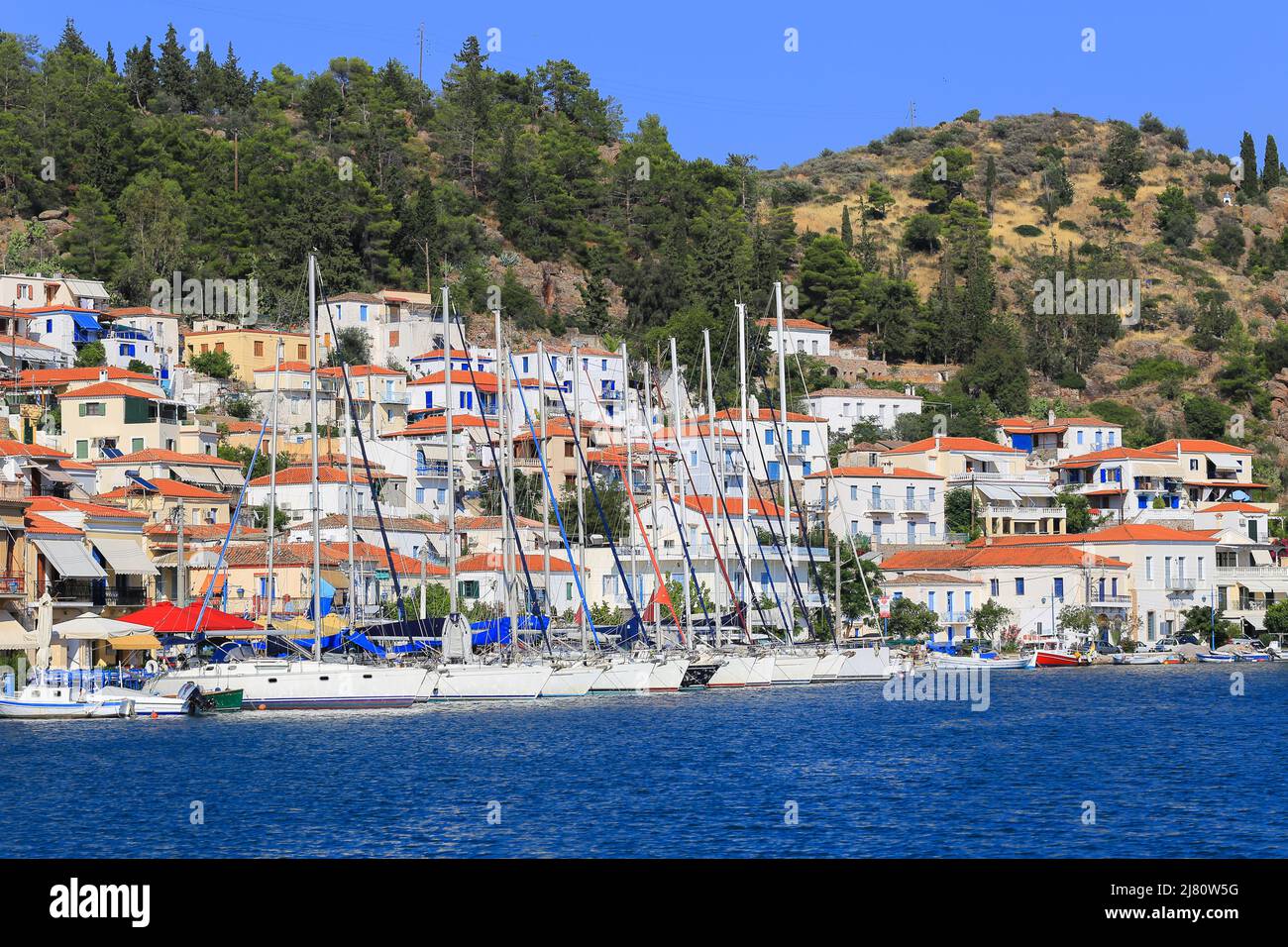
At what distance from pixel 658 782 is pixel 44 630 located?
2551cm

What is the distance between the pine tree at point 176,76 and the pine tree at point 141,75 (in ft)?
2.37

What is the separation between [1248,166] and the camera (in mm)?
193375

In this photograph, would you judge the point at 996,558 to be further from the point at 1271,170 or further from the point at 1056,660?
the point at 1271,170

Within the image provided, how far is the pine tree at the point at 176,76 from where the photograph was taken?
150125 millimetres

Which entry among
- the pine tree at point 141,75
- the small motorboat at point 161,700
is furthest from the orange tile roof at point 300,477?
the pine tree at point 141,75

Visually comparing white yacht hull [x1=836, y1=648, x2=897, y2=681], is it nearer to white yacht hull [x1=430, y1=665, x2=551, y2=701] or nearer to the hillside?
white yacht hull [x1=430, y1=665, x2=551, y2=701]

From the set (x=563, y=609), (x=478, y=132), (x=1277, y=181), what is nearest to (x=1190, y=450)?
(x=563, y=609)

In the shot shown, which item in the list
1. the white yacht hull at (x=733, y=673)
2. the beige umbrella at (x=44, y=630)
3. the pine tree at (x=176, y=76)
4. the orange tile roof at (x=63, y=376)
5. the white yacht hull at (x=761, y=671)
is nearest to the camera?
the beige umbrella at (x=44, y=630)

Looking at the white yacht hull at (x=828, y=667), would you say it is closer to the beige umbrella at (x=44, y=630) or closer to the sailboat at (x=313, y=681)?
the sailboat at (x=313, y=681)

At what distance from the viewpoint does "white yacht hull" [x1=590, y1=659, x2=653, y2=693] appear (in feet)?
185

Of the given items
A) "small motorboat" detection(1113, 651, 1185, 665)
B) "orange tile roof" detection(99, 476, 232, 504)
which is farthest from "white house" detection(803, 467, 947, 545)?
"orange tile roof" detection(99, 476, 232, 504)

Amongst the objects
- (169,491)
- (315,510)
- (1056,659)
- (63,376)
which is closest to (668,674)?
(315,510)

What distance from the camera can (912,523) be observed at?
9638cm

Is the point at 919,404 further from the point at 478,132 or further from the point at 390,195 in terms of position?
the point at 478,132
